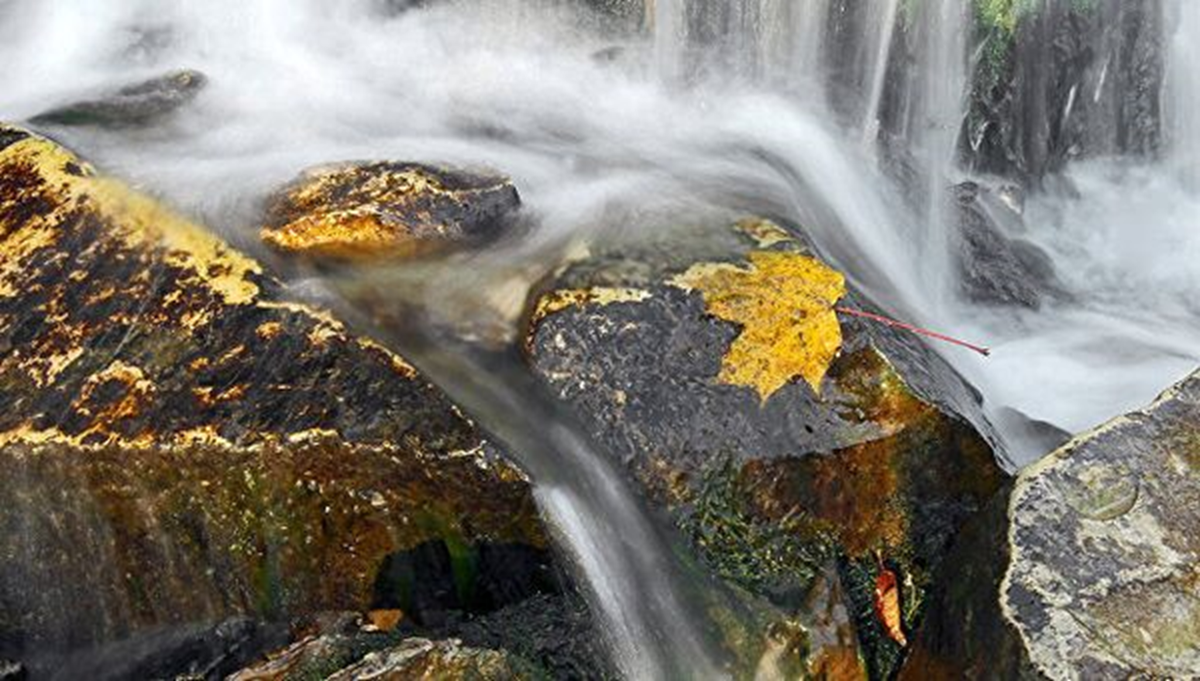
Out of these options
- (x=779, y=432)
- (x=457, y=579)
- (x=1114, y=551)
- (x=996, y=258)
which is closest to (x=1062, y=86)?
(x=996, y=258)

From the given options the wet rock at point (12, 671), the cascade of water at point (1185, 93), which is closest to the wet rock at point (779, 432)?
the wet rock at point (12, 671)

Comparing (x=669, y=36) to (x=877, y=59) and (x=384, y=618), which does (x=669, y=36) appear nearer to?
(x=877, y=59)

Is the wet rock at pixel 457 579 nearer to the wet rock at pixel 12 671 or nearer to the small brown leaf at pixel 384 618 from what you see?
the small brown leaf at pixel 384 618

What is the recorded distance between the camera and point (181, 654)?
14.4ft

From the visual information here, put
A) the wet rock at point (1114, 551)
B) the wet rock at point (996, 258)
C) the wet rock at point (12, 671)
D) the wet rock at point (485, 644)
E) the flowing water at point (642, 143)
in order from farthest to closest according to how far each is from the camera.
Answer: the wet rock at point (996, 258) < the flowing water at point (642, 143) < the wet rock at point (12, 671) < the wet rock at point (485, 644) < the wet rock at point (1114, 551)

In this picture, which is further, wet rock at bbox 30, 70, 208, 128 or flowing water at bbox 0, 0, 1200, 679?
wet rock at bbox 30, 70, 208, 128

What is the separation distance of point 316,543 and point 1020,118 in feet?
21.8

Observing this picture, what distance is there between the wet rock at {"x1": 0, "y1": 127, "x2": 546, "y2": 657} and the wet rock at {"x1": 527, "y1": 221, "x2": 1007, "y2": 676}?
558mm

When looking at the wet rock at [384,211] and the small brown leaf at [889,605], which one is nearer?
the small brown leaf at [889,605]

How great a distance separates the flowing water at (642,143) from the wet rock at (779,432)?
8.5 inches

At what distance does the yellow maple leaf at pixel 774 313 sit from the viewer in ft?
14.2

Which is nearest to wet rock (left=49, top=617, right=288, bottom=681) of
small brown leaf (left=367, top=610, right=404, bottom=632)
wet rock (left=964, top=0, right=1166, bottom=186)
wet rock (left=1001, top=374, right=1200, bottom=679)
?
small brown leaf (left=367, top=610, right=404, bottom=632)

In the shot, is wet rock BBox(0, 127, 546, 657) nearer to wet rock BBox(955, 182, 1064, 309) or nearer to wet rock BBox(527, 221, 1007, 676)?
wet rock BBox(527, 221, 1007, 676)

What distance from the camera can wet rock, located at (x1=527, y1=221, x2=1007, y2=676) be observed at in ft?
13.7
